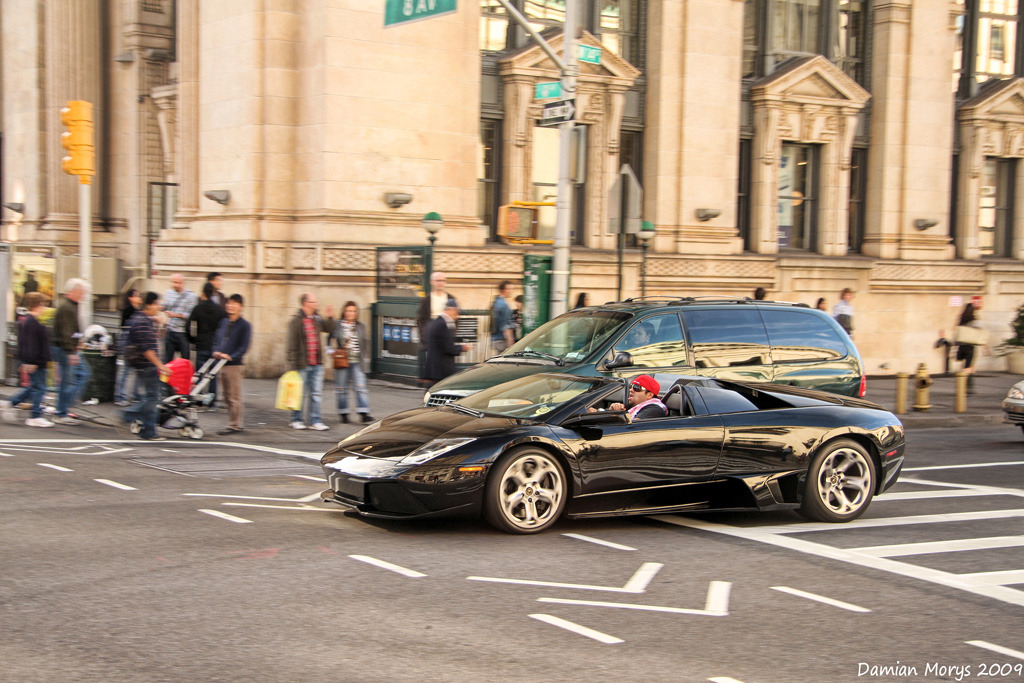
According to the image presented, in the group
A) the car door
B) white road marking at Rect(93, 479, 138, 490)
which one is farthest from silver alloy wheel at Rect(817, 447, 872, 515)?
white road marking at Rect(93, 479, 138, 490)

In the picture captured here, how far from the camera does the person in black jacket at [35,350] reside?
1394 centimetres

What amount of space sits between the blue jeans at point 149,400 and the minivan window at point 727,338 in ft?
21.3

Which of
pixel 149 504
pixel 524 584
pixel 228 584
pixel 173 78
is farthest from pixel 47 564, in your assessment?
pixel 173 78

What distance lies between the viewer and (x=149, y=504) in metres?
8.96

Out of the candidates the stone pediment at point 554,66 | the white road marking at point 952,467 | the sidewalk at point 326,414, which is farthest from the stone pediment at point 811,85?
the white road marking at point 952,467

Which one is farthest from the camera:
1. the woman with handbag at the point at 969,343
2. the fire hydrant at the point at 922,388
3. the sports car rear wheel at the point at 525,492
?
the woman with handbag at the point at 969,343

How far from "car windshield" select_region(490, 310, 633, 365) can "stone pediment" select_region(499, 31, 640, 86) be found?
11060mm

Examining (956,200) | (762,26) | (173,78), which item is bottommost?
(956,200)

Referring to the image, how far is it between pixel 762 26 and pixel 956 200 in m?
7.97

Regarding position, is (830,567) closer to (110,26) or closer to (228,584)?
(228,584)

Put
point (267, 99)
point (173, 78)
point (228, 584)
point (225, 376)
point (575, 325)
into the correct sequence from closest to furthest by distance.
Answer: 1. point (228, 584)
2. point (575, 325)
3. point (225, 376)
4. point (267, 99)
5. point (173, 78)

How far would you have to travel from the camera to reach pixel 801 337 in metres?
13.1

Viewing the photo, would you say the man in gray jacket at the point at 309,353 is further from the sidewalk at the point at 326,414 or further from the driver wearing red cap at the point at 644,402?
the driver wearing red cap at the point at 644,402

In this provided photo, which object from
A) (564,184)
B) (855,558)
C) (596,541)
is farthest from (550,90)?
(855,558)
